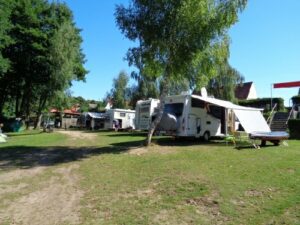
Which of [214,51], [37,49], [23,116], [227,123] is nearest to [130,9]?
[214,51]

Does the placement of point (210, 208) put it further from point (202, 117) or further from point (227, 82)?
point (227, 82)

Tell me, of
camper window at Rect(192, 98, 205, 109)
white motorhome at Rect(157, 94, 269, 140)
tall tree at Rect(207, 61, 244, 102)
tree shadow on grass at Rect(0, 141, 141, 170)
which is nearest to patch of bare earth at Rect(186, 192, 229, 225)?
tree shadow on grass at Rect(0, 141, 141, 170)

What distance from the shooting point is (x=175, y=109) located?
68.4 feet

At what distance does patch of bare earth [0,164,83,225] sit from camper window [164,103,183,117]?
10.0m

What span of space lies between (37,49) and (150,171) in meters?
31.5

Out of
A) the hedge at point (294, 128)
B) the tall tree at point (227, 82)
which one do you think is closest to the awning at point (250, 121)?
the hedge at point (294, 128)

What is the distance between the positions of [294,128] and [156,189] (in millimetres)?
17651

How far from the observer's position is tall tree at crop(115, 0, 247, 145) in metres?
16.6

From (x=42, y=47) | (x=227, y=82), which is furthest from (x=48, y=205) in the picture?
→ (x=227, y=82)

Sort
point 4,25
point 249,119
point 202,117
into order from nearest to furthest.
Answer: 1. point 249,119
2. point 202,117
3. point 4,25

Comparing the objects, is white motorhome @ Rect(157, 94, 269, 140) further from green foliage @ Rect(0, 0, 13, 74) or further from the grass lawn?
green foliage @ Rect(0, 0, 13, 74)

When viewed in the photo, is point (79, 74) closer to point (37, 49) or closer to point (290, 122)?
point (37, 49)

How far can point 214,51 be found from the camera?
58.1 ft

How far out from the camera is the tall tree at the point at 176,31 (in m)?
16.6
